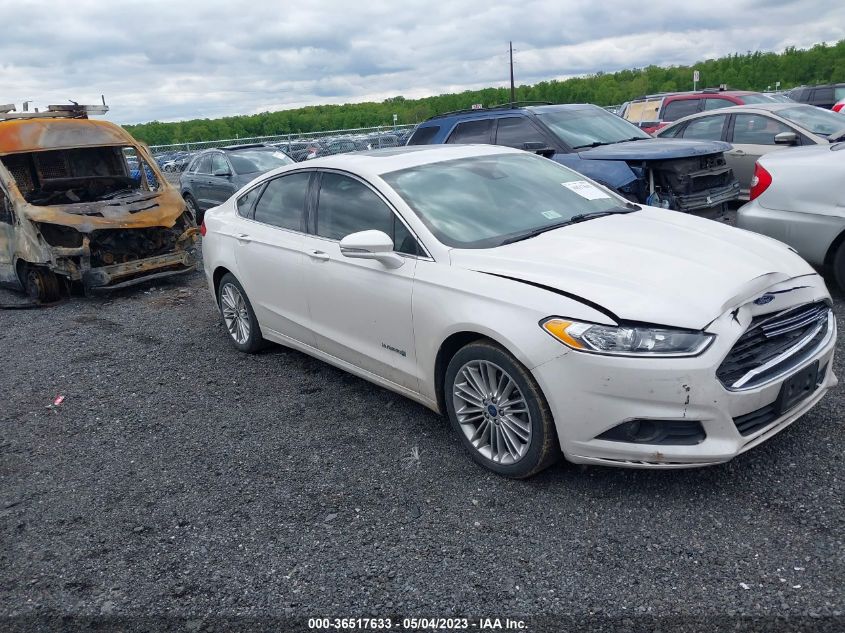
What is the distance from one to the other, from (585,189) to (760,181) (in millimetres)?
2293

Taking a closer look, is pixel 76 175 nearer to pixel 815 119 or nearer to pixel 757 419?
pixel 757 419

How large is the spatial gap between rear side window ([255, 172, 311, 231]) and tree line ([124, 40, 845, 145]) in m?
66.1

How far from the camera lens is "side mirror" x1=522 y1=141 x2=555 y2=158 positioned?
827 cm

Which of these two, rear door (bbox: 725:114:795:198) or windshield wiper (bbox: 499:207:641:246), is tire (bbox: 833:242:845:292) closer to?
windshield wiper (bbox: 499:207:641:246)

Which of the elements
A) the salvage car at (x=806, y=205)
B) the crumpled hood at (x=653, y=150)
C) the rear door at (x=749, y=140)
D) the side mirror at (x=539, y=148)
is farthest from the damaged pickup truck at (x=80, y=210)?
the rear door at (x=749, y=140)

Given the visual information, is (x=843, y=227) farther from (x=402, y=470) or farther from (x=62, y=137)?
(x=62, y=137)

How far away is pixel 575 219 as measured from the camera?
422 cm

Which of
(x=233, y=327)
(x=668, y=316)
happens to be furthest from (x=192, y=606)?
(x=233, y=327)

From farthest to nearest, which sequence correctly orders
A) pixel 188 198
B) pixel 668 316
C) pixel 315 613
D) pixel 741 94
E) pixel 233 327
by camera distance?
pixel 188 198, pixel 741 94, pixel 233 327, pixel 668 316, pixel 315 613

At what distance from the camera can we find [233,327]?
6.00 meters

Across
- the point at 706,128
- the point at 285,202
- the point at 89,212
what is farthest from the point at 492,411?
the point at 706,128

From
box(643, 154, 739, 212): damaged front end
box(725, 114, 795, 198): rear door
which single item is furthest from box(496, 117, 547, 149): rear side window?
box(725, 114, 795, 198): rear door

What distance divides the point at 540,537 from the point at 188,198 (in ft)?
42.9

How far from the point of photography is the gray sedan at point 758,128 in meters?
9.16
